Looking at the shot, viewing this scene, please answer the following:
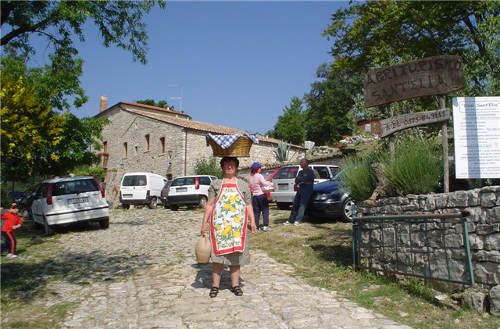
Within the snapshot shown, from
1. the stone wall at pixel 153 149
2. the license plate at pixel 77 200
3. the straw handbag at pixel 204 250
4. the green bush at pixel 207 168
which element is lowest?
the straw handbag at pixel 204 250

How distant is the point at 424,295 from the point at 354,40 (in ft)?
64.2

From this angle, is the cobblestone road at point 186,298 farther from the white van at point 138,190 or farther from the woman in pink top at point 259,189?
the white van at point 138,190

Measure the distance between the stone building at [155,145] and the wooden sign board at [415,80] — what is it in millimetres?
20094

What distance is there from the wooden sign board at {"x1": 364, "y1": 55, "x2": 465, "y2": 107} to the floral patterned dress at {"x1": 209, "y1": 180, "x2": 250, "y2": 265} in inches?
125

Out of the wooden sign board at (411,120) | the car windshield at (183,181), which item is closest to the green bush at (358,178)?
the wooden sign board at (411,120)

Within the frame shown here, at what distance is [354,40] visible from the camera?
74.1 feet

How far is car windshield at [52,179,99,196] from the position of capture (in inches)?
497

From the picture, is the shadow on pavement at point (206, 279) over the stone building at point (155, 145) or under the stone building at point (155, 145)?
under

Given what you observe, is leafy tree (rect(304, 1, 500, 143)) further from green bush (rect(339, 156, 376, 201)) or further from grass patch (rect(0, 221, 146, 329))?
grass patch (rect(0, 221, 146, 329))

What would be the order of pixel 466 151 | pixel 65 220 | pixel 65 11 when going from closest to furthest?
pixel 466 151 → pixel 65 11 → pixel 65 220

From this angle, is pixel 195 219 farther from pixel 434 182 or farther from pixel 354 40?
pixel 354 40

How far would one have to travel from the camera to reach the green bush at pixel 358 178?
703cm

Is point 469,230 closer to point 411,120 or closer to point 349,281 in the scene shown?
point 349,281

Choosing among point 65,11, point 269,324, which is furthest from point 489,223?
point 65,11
